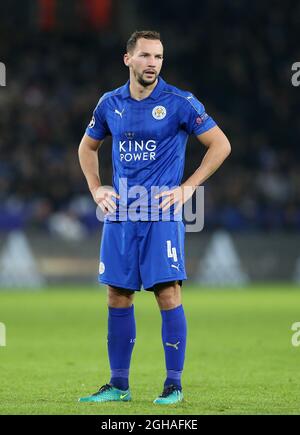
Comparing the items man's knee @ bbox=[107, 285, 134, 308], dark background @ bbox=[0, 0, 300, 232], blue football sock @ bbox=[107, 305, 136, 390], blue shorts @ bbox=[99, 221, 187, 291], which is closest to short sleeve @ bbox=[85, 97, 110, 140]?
blue shorts @ bbox=[99, 221, 187, 291]

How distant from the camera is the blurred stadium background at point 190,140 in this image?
1962cm

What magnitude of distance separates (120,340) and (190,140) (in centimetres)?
1630

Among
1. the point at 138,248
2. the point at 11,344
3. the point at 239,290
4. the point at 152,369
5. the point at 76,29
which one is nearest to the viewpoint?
the point at 138,248

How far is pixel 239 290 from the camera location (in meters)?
19.1

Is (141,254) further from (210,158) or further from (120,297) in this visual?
(210,158)

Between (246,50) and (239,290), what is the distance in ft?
28.9

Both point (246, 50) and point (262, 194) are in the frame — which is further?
point (246, 50)

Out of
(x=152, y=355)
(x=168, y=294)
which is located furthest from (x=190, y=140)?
(x=168, y=294)

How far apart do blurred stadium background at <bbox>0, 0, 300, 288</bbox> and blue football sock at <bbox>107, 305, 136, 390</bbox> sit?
11753mm

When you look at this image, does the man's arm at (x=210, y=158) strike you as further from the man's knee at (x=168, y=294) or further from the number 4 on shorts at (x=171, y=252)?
the man's knee at (x=168, y=294)

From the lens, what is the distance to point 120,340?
7.12m

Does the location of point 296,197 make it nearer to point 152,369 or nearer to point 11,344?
point 11,344

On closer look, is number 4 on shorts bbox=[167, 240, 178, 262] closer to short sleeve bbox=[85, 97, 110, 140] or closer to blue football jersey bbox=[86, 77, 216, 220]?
blue football jersey bbox=[86, 77, 216, 220]
